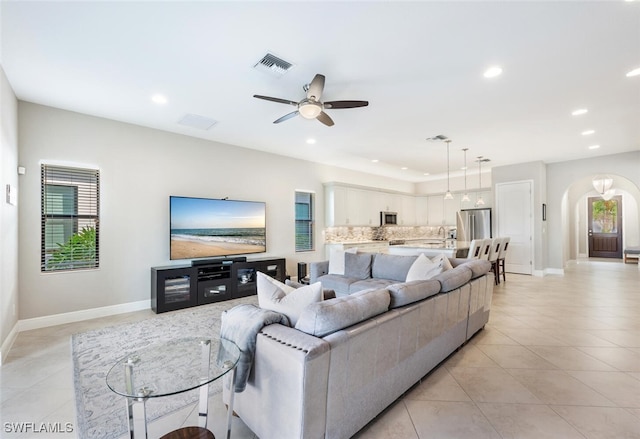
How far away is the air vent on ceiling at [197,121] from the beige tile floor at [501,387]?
2.97 m

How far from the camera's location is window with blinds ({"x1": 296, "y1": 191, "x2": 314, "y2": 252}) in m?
6.93

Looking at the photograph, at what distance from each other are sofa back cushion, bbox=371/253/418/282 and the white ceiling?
2.09 m

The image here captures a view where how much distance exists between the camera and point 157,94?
3.54m

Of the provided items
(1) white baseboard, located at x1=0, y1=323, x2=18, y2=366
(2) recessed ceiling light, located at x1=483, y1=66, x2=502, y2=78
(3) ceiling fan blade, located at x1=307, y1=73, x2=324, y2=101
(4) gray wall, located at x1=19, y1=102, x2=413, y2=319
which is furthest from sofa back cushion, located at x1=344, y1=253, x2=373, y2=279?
(1) white baseboard, located at x1=0, y1=323, x2=18, y2=366

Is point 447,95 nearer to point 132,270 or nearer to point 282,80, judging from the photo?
point 282,80

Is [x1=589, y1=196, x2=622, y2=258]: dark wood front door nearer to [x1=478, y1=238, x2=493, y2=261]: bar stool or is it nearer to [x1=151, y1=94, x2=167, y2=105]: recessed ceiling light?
[x1=478, y1=238, x2=493, y2=261]: bar stool

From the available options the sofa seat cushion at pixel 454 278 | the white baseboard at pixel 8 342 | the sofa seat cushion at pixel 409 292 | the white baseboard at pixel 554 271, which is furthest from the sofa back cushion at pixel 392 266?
the white baseboard at pixel 554 271

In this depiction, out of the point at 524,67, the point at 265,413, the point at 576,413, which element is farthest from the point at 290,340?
the point at 524,67

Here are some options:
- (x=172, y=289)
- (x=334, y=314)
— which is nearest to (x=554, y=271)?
(x=334, y=314)

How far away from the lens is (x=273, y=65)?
2875mm

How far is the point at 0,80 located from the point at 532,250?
9.78 metres

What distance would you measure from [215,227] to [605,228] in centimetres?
1345

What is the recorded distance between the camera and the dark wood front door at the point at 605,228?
10453 mm

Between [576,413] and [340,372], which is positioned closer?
[340,372]
